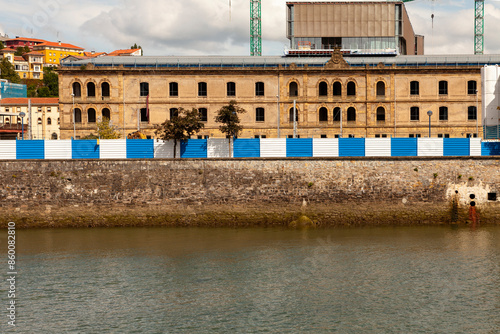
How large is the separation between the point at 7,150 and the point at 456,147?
2872 cm

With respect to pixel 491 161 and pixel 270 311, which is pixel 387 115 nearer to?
pixel 491 161

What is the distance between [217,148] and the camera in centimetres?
3850

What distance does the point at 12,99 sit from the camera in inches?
3684

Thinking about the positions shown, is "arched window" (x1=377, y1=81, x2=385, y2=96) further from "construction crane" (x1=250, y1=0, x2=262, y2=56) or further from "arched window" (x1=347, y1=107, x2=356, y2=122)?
"construction crane" (x1=250, y1=0, x2=262, y2=56)

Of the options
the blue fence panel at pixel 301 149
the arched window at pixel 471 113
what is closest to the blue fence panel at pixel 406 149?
the blue fence panel at pixel 301 149

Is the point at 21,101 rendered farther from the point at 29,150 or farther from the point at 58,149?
the point at 58,149

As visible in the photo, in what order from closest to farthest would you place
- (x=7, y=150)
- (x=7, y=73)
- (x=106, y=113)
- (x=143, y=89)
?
(x=7, y=150), (x=143, y=89), (x=106, y=113), (x=7, y=73)

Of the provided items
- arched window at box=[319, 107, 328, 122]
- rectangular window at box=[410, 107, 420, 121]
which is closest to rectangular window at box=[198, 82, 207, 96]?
arched window at box=[319, 107, 328, 122]

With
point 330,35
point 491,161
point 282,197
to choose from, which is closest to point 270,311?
point 282,197

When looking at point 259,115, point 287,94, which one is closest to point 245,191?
point 259,115

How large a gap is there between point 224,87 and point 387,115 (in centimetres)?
1685

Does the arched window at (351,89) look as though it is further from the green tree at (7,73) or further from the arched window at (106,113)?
the green tree at (7,73)

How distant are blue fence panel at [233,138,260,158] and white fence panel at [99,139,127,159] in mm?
7088

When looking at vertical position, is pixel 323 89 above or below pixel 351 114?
above
